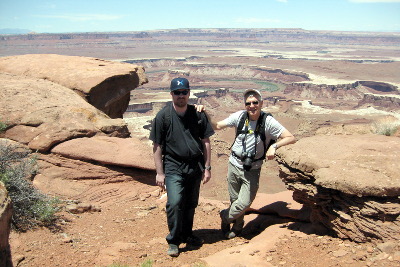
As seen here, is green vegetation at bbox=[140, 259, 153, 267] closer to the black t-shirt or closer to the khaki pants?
the black t-shirt

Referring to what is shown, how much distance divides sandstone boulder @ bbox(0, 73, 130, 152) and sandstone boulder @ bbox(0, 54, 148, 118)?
1.11 m

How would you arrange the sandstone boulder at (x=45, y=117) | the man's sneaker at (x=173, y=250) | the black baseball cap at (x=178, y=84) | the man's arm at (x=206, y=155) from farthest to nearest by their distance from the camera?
the sandstone boulder at (x=45, y=117)
the man's arm at (x=206, y=155)
the man's sneaker at (x=173, y=250)
the black baseball cap at (x=178, y=84)

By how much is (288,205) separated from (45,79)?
6740 mm

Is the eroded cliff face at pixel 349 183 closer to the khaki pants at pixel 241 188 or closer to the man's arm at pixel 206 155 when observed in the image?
the khaki pants at pixel 241 188

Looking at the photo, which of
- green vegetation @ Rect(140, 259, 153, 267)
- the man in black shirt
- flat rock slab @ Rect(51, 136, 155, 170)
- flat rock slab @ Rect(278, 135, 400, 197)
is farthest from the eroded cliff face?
flat rock slab @ Rect(51, 136, 155, 170)

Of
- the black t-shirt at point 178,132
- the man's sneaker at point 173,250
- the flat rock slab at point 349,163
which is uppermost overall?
the black t-shirt at point 178,132

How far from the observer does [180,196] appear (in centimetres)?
375

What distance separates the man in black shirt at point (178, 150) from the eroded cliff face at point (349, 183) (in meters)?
1.25

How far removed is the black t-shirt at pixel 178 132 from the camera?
12.0 ft

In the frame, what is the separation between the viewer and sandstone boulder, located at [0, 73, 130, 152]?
6152mm

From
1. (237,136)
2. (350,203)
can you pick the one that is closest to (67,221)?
(237,136)

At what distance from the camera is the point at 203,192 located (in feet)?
56.5

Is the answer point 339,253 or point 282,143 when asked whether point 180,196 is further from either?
point 339,253

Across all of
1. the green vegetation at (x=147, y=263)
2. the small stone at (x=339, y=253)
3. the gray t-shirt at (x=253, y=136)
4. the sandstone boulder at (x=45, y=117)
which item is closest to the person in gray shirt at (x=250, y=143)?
the gray t-shirt at (x=253, y=136)
